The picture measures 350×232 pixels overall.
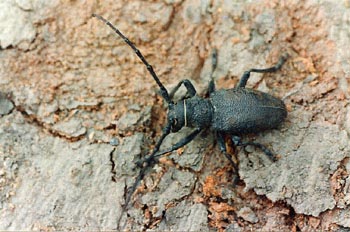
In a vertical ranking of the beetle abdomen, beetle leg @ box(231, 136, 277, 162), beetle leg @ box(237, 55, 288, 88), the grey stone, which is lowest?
beetle leg @ box(231, 136, 277, 162)

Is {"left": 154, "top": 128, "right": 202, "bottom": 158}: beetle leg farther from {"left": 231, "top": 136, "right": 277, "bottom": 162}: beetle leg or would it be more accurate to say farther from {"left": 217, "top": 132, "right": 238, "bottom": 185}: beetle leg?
{"left": 231, "top": 136, "right": 277, "bottom": 162}: beetle leg

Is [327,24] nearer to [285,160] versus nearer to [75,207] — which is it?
[285,160]

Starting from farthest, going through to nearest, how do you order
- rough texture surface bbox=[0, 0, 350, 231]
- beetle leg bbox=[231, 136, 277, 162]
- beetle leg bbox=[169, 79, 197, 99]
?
beetle leg bbox=[169, 79, 197, 99]
beetle leg bbox=[231, 136, 277, 162]
rough texture surface bbox=[0, 0, 350, 231]

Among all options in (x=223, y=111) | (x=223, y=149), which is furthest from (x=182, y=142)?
(x=223, y=111)

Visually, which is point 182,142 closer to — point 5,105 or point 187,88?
point 187,88

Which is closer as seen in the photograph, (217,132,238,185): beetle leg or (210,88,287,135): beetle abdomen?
(217,132,238,185): beetle leg

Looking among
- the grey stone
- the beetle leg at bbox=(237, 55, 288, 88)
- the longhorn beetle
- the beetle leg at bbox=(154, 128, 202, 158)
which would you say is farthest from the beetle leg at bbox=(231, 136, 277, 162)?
the grey stone
